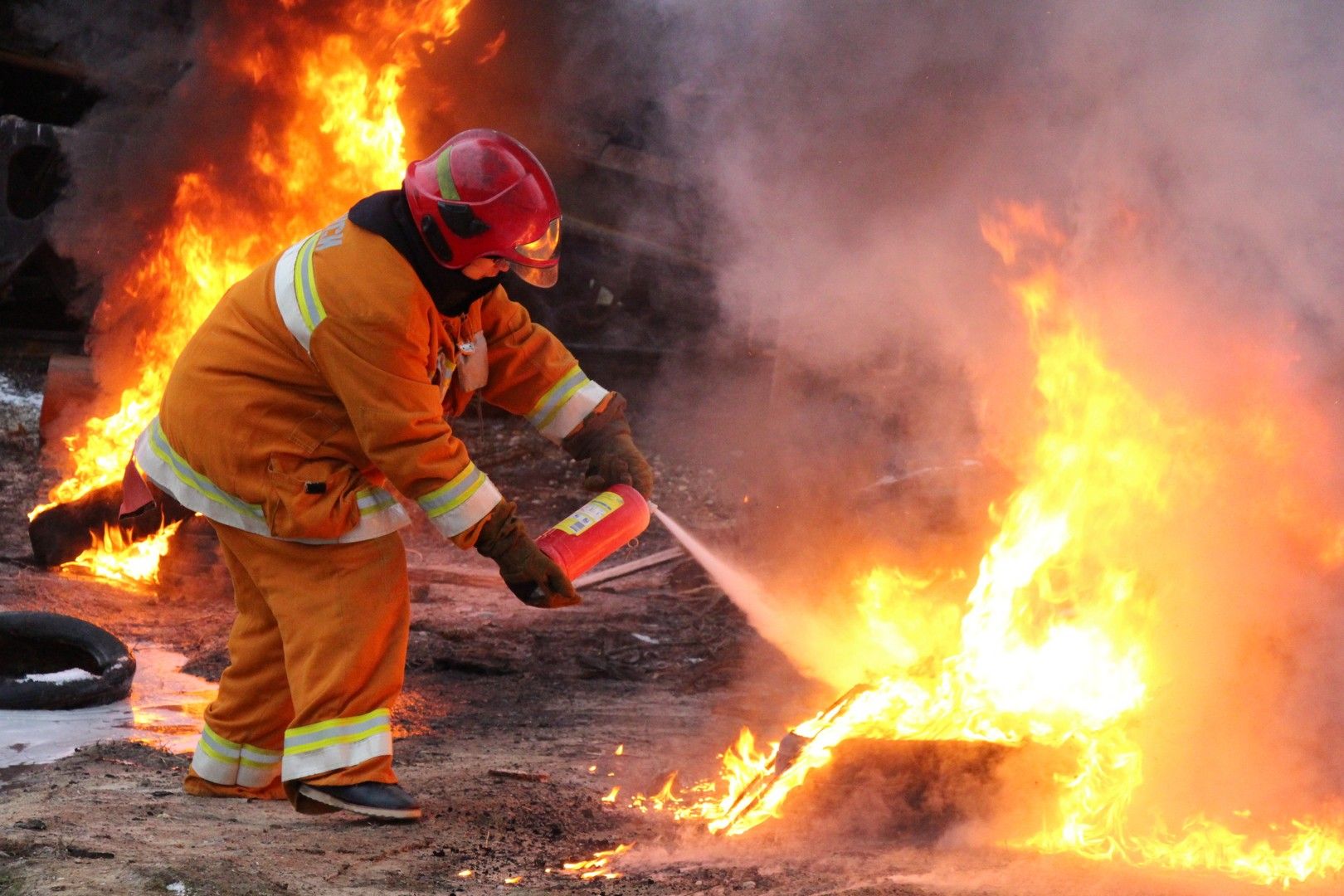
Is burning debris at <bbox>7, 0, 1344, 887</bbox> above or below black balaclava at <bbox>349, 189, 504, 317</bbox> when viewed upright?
below

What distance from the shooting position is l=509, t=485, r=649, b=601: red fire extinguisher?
3.50 metres

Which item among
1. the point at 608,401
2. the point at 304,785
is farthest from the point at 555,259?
the point at 304,785

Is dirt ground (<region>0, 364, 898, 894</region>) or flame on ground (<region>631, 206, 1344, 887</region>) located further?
flame on ground (<region>631, 206, 1344, 887</region>)

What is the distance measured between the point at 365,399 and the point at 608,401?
3.34 ft

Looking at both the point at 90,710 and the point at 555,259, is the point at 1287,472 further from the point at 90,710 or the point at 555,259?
the point at 90,710

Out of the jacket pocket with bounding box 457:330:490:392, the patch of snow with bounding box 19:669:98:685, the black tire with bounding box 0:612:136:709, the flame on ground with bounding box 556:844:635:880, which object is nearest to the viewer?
the flame on ground with bounding box 556:844:635:880

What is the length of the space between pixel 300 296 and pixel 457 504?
0.66 m

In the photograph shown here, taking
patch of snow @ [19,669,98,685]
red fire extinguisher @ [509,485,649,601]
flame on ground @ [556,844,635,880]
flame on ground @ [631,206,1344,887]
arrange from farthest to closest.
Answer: patch of snow @ [19,669,98,685] < red fire extinguisher @ [509,485,649,601] < flame on ground @ [631,206,1344,887] < flame on ground @ [556,844,635,880]

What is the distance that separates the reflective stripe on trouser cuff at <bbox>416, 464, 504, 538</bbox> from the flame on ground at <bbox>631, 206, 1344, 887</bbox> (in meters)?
1.04

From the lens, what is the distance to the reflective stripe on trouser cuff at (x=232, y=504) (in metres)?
3.33

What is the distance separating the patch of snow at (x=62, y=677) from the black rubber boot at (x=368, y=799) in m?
1.56

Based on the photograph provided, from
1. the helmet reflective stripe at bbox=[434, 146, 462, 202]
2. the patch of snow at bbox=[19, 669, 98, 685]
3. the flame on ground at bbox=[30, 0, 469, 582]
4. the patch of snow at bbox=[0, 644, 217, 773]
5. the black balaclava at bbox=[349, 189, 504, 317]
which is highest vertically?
the flame on ground at bbox=[30, 0, 469, 582]

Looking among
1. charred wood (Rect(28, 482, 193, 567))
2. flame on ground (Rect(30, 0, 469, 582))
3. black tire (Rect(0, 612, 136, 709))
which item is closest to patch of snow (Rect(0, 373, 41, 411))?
flame on ground (Rect(30, 0, 469, 582))

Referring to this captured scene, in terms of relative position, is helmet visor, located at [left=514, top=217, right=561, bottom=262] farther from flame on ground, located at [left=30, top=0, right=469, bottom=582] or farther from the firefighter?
flame on ground, located at [left=30, top=0, right=469, bottom=582]
